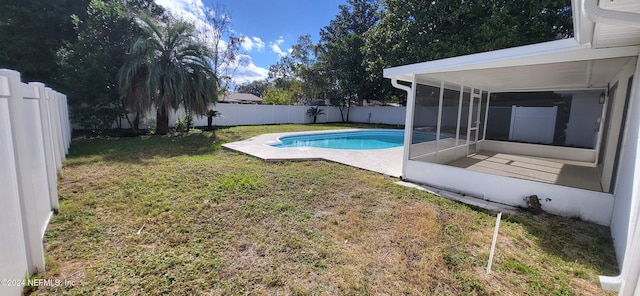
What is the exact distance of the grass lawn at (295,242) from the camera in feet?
7.77

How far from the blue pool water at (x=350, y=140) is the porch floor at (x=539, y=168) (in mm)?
4442

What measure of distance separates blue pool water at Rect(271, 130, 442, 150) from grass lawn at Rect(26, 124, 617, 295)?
5954mm

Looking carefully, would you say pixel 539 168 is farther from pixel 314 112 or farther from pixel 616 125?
pixel 314 112

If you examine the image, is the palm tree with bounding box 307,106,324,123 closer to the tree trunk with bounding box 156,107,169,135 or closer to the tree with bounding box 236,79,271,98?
the tree trunk with bounding box 156,107,169,135

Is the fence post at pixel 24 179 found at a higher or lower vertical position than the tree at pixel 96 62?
lower

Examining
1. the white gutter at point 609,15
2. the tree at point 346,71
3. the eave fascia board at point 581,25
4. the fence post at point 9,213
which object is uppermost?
the tree at point 346,71

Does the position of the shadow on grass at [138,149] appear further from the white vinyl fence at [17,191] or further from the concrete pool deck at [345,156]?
the white vinyl fence at [17,191]

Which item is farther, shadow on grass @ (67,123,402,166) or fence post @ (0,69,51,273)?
shadow on grass @ (67,123,402,166)

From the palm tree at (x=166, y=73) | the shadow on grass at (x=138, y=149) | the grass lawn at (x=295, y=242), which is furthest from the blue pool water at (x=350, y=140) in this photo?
the grass lawn at (x=295, y=242)

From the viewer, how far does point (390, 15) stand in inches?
587

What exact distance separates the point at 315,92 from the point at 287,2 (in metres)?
9.01

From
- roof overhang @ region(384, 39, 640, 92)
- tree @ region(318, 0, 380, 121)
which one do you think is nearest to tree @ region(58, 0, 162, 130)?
roof overhang @ region(384, 39, 640, 92)

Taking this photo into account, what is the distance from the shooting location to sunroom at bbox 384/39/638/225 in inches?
154

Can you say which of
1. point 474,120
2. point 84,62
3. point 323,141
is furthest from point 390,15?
point 84,62
